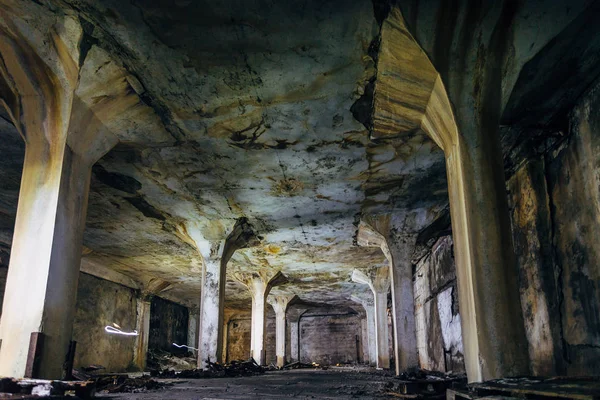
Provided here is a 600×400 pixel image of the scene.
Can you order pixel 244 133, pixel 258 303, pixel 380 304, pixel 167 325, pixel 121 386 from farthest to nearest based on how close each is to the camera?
1. pixel 167 325
2. pixel 258 303
3. pixel 380 304
4. pixel 121 386
5. pixel 244 133

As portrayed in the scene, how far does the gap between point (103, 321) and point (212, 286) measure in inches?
296

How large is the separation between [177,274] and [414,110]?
14.2 metres

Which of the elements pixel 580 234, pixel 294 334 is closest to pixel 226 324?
pixel 294 334

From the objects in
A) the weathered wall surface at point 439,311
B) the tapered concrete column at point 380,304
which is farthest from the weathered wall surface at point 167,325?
the weathered wall surface at point 439,311

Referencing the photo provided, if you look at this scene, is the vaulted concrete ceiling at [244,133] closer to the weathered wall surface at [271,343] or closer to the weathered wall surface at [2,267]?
the weathered wall surface at [2,267]

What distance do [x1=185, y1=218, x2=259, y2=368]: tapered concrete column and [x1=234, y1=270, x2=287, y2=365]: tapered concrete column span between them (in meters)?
5.45

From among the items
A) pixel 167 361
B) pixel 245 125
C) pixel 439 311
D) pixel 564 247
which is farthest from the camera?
pixel 167 361

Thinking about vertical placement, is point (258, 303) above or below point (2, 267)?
below

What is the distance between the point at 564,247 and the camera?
604 cm

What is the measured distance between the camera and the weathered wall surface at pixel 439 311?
445 inches

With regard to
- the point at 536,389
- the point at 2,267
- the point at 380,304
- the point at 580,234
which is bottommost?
the point at 536,389

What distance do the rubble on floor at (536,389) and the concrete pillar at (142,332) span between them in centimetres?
1704

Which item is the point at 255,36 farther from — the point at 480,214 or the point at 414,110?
the point at 480,214

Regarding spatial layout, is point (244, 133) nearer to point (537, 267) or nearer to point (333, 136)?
point (333, 136)
